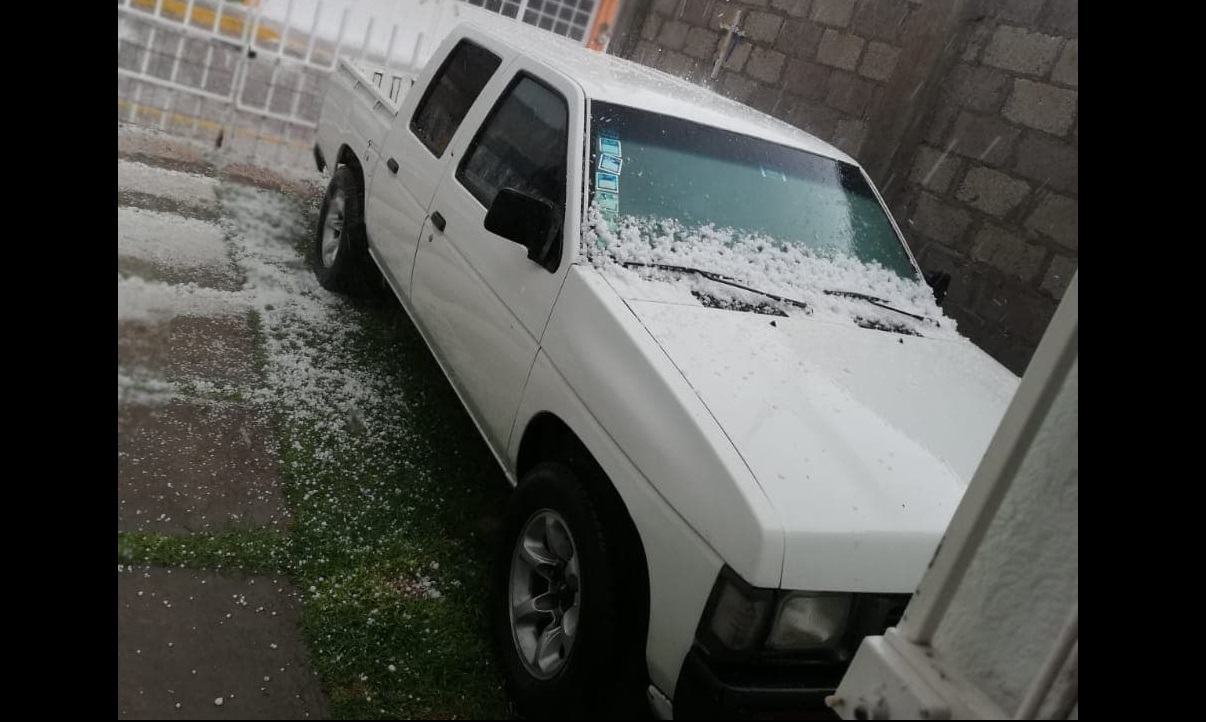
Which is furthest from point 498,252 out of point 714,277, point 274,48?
point 274,48

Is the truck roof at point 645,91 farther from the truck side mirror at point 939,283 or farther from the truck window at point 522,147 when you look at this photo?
the truck side mirror at point 939,283

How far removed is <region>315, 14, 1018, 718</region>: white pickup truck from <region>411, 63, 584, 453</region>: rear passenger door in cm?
1

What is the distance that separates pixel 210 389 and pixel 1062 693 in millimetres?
2824

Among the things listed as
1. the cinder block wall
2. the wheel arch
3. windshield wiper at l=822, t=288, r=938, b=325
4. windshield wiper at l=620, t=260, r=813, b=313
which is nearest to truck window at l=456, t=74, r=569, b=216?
windshield wiper at l=620, t=260, r=813, b=313

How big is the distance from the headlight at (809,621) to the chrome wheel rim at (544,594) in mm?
602

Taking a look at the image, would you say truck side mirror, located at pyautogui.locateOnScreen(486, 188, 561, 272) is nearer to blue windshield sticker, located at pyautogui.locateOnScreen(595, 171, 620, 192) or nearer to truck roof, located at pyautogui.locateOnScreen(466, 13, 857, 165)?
blue windshield sticker, located at pyautogui.locateOnScreen(595, 171, 620, 192)

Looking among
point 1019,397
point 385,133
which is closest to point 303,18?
point 385,133

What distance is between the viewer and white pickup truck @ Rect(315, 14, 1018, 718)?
2.10 m

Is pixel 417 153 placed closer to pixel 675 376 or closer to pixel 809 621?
pixel 675 376

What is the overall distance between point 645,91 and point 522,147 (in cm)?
57

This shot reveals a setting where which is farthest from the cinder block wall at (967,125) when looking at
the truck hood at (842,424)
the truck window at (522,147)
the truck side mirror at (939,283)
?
the truck window at (522,147)

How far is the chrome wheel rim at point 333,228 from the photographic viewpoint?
491cm

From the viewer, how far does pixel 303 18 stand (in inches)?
343

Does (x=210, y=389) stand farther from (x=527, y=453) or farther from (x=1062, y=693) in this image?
(x=1062, y=693)
